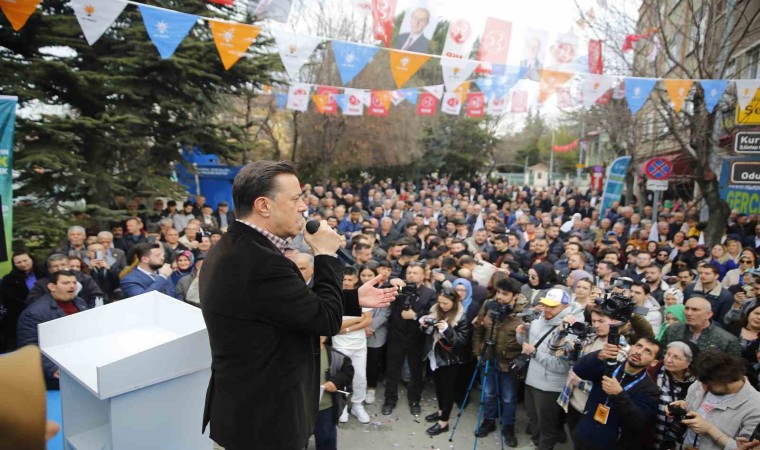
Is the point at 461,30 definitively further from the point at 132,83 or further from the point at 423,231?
the point at 132,83

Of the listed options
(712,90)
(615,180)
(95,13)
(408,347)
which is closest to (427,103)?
(615,180)

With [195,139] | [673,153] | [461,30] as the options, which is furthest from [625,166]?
[195,139]

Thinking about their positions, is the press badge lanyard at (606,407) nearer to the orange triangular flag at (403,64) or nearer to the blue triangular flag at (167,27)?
the orange triangular flag at (403,64)

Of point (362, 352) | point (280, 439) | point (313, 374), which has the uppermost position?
point (313, 374)

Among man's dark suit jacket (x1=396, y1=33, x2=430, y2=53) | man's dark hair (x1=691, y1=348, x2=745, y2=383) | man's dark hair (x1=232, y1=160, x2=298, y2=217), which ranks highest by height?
man's dark suit jacket (x1=396, y1=33, x2=430, y2=53)

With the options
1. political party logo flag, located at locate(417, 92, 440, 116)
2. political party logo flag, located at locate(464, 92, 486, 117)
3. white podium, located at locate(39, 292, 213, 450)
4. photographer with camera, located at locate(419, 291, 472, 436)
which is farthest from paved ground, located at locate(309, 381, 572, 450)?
political party logo flag, located at locate(417, 92, 440, 116)

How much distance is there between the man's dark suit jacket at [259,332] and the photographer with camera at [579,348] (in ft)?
8.35

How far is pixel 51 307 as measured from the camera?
13.8 feet

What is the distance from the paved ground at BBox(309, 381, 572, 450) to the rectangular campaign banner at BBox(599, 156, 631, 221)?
1288 cm

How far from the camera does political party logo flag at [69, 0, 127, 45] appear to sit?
20.2ft

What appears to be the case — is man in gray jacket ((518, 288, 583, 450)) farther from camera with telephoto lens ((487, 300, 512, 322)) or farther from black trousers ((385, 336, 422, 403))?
black trousers ((385, 336, 422, 403))

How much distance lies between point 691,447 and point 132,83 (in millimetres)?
10271

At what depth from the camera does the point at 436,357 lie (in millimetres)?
5008

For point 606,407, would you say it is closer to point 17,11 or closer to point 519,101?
point 17,11
